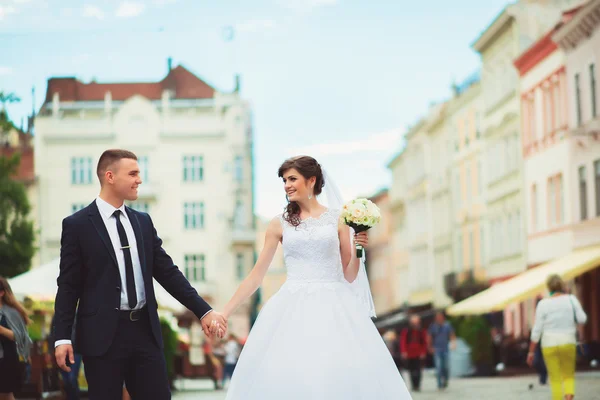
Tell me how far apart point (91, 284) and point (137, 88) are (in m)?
77.7

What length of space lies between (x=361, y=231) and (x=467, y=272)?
59201 mm

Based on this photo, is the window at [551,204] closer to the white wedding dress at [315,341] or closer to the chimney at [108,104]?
the chimney at [108,104]

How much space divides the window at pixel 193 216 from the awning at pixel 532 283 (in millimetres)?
32922

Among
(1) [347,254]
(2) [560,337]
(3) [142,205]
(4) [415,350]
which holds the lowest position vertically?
(4) [415,350]

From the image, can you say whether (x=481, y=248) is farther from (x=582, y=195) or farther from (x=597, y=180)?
(x=597, y=180)

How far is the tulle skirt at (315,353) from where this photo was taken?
842 cm

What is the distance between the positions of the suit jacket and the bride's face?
1834 millimetres

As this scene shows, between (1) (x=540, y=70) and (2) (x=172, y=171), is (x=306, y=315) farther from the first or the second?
(2) (x=172, y=171)

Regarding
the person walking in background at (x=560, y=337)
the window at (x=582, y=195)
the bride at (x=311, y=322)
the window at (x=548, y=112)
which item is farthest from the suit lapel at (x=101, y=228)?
the window at (x=548, y=112)

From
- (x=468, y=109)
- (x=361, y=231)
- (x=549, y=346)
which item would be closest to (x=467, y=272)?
(x=468, y=109)

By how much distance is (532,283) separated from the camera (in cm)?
4053

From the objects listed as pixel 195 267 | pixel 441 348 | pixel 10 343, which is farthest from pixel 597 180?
pixel 195 267

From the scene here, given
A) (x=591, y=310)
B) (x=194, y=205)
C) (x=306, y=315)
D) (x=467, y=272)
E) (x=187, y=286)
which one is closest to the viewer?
Result: (x=187, y=286)

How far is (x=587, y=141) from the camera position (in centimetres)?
4047
